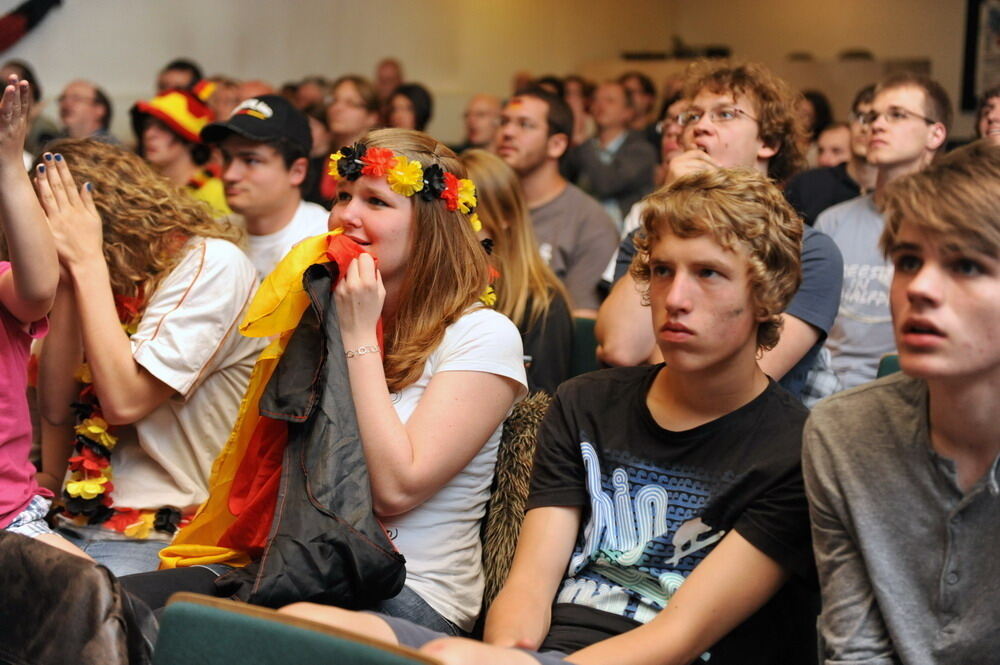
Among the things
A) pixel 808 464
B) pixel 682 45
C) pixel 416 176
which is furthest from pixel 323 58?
pixel 808 464

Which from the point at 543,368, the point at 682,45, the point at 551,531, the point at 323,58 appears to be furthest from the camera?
the point at 682,45

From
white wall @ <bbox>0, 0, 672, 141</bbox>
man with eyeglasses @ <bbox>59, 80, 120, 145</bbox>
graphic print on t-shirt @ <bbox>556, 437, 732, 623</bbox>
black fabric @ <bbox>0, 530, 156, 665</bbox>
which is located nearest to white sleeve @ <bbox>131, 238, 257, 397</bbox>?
black fabric @ <bbox>0, 530, 156, 665</bbox>

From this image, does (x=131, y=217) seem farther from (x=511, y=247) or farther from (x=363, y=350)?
(x=511, y=247)

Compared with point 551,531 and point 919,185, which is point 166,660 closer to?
point 551,531

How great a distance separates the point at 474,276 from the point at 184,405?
2.42 feet

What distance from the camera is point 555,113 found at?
14.5 ft

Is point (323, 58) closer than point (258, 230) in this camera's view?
No

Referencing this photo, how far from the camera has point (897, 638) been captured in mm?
1449

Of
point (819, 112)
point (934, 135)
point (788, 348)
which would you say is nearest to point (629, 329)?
point (788, 348)

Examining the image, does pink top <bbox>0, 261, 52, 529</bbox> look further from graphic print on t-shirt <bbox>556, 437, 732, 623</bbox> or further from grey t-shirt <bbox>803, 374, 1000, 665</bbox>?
grey t-shirt <bbox>803, 374, 1000, 665</bbox>

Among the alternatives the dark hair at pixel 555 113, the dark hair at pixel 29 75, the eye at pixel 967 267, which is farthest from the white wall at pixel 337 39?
the eye at pixel 967 267

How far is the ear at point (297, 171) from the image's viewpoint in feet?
10.8

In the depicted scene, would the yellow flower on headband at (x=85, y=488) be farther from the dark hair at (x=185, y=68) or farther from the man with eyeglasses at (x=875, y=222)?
the dark hair at (x=185, y=68)

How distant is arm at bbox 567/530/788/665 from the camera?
1.57 metres
